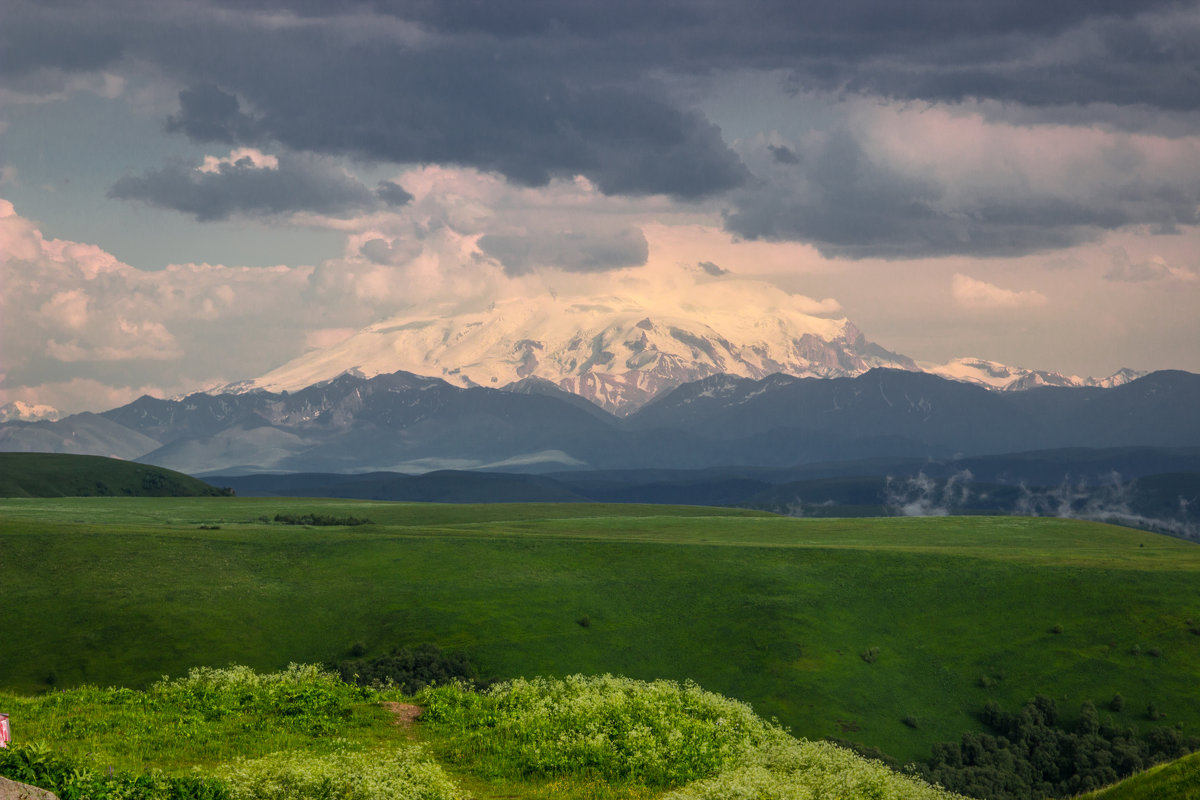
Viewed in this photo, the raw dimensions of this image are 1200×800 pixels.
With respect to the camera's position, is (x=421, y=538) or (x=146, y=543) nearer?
(x=146, y=543)

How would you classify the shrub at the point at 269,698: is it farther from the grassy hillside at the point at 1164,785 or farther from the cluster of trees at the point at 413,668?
the grassy hillside at the point at 1164,785

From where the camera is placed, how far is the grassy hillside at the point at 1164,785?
33438 mm

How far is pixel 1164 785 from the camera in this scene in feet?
112

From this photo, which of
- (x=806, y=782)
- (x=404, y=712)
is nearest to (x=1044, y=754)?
(x=806, y=782)

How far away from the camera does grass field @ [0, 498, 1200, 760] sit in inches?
4368

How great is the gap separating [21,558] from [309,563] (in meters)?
35.4

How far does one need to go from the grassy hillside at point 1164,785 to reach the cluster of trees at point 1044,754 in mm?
58219

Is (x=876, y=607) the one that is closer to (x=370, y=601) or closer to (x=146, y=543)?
(x=370, y=601)

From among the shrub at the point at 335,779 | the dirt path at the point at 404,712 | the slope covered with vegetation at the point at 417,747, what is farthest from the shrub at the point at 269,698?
the shrub at the point at 335,779

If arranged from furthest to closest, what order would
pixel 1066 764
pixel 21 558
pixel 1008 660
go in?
pixel 21 558, pixel 1008 660, pixel 1066 764

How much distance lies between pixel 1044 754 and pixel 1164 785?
76293mm

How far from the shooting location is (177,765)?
4169 cm

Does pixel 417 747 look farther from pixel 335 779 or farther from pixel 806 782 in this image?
pixel 806 782

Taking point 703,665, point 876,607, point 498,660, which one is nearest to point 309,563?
point 498,660
